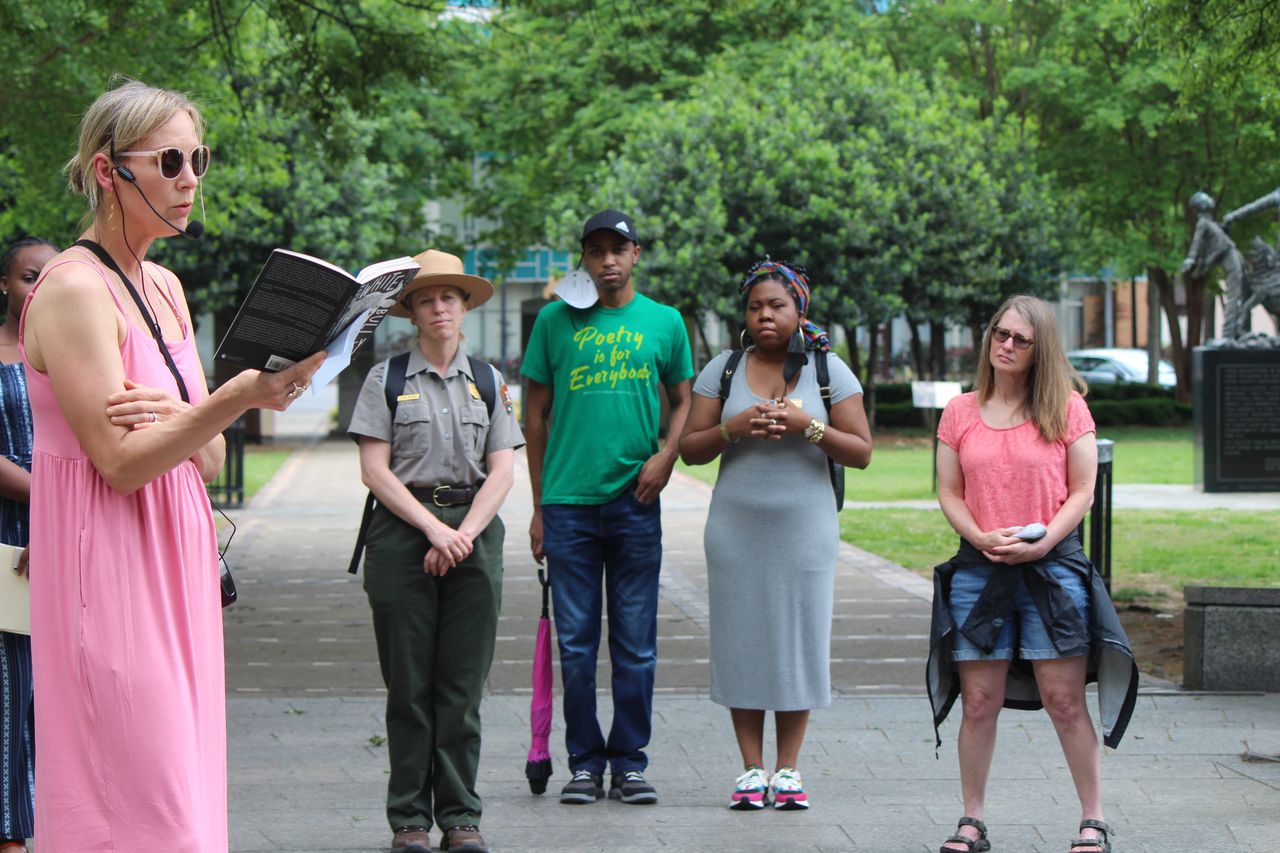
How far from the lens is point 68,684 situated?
2.97 meters

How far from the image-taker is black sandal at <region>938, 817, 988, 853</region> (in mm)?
5254

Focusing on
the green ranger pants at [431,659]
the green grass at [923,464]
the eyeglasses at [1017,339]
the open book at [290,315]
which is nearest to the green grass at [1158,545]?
the green grass at [923,464]

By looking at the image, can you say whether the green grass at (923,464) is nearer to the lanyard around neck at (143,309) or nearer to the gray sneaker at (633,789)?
the gray sneaker at (633,789)

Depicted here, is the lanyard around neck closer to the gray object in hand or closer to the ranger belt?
the ranger belt

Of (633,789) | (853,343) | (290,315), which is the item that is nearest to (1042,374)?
(633,789)

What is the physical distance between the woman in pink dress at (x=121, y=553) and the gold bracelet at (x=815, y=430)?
2969mm

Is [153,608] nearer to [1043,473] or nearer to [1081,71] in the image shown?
[1043,473]

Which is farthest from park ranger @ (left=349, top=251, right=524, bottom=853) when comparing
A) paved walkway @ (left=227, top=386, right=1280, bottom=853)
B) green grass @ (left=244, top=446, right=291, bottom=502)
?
green grass @ (left=244, top=446, right=291, bottom=502)

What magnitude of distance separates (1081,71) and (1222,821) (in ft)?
104

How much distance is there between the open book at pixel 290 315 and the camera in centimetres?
298

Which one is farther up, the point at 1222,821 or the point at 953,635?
the point at 953,635

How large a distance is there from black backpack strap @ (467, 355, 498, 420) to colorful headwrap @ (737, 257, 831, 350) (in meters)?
0.98

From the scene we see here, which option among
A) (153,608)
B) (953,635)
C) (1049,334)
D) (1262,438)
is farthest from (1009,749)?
(1262,438)

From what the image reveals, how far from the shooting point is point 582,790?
600cm
